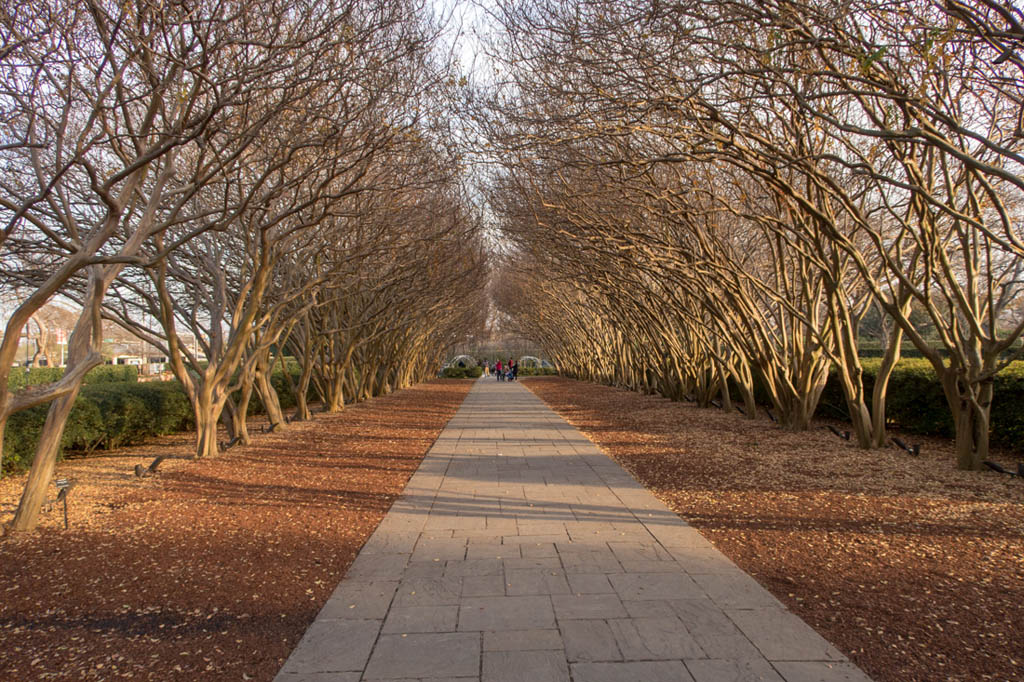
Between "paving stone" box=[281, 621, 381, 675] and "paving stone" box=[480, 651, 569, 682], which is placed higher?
"paving stone" box=[480, 651, 569, 682]

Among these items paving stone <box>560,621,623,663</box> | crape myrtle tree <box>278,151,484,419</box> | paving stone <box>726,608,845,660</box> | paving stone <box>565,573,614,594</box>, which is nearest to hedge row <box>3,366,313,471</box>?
crape myrtle tree <box>278,151,484,419</box>

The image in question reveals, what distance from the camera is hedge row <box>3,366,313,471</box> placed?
9789 millimetres

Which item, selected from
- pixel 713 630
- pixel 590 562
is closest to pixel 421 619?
pixel 590 562

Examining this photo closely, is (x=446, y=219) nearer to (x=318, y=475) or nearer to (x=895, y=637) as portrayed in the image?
(x=318, y=475)

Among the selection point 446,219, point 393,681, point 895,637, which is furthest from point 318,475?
point 446,219

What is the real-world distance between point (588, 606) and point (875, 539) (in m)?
2.91

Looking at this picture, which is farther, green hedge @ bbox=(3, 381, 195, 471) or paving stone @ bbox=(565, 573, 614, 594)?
green hedge @ bbox=(3, 381, 195, 471)

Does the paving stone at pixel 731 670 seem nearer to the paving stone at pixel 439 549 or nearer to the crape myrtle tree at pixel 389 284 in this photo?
the paving stone at pixel 439 549

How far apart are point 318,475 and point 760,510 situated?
5.60m

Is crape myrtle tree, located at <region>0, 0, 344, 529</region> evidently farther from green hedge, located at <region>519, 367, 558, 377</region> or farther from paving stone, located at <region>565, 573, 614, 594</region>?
green hedge, located at <region>519, 367, 558, 377</region>

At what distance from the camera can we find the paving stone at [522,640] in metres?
3.89

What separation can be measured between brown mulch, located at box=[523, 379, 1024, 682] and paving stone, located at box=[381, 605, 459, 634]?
2114mm

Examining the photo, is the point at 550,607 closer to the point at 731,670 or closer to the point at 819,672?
the point at 731,670

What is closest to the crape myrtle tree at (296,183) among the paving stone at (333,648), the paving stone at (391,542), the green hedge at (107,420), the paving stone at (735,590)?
the green hedge at (107,420)
